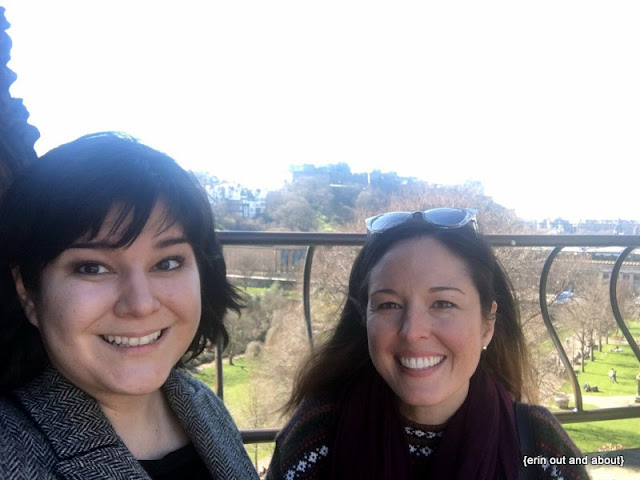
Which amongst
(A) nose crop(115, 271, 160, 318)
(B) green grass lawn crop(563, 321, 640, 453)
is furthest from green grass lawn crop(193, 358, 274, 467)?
(B) green grass lawn crop(563, 321, 640, 453)

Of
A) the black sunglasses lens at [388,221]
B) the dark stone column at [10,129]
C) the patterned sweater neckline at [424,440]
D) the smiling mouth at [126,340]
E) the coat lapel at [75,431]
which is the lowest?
the patterned sweater neckline at [424,440]

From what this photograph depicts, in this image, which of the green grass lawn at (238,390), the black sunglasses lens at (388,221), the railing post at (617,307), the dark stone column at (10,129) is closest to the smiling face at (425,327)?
the black sunglasses lens at (388,221)

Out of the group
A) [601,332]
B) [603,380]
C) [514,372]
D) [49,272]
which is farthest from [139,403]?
[603,380]

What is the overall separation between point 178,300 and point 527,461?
1173 millimetres

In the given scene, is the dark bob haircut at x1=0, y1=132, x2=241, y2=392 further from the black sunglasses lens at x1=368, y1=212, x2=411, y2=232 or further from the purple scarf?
the purple scarf

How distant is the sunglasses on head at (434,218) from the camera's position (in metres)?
1.75

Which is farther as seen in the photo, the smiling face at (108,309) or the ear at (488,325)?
the ear at (488,325)

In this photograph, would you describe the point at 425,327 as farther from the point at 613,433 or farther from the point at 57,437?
the point at 613,433

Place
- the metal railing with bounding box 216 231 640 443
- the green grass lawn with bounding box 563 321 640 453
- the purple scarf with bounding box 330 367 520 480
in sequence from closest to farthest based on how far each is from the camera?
the purple scarf with bounding box 330 367 520 480 → the metal railing with bounding box 216 231 640 443 → the green grass lawn with bounding box 563 321 640 453

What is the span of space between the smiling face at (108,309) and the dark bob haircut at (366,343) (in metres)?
0.82

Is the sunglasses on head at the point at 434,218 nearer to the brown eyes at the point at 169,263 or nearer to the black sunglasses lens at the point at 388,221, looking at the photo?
the black sunglasses lens at the point at 388,221

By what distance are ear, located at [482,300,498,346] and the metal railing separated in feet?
1.95

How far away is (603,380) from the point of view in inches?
134

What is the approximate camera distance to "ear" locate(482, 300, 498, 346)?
1732mm
